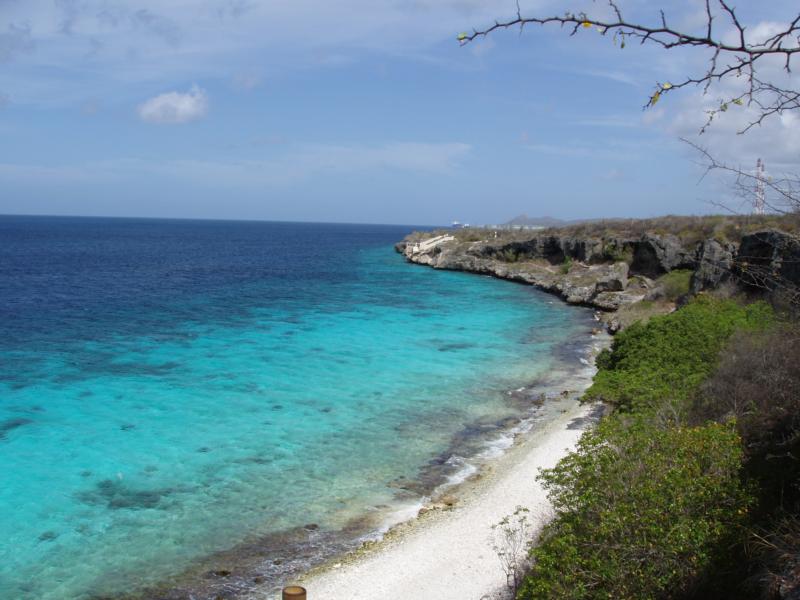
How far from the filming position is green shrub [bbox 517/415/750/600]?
29.3ft

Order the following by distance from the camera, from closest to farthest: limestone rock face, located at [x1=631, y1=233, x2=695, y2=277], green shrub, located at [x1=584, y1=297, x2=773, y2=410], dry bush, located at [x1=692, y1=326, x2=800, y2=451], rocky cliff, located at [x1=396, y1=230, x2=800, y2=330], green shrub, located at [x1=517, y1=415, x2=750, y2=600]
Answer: green shrub, located at [x1=517, y1=415, x2=750, y2=600] → dry bush, located at [x1=692, y1=326, x2=800, y2=451] → green shrub, located at [x1=584, y1=297, x2=773, y2=410] → rocky cliff, located at [x1=396, y1=230, x2=800, y2=330] → limestone rock face, located at [x1=631, y1=233, x2=695, y2=277]

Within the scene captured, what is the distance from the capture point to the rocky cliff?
35.9 metres

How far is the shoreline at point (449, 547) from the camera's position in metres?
13.1

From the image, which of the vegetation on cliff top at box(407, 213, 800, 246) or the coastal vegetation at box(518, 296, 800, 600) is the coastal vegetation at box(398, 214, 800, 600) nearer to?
the coastal vegetation at box(518, 296, 800, 600)

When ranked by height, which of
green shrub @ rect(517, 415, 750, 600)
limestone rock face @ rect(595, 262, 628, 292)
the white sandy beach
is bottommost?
the white sandy beach

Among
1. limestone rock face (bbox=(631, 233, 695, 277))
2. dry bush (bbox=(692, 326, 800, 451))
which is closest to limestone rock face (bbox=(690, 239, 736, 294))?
limestone rock face (bbox=(631, 233, 695, 277))

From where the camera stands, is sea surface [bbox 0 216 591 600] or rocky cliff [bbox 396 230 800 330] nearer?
sea surface [bbox 0 216 591 600]

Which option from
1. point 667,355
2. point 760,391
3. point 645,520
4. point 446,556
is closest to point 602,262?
point 667,355

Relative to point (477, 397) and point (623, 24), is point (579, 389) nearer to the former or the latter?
point (477, 397)

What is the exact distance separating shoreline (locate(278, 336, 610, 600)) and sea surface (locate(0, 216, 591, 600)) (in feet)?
2.48

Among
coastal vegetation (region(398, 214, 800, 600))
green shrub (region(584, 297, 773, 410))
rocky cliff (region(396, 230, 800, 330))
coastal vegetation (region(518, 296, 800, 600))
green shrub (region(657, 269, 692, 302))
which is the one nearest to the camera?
coastal vegetation (region(518, 296, 800, 600))

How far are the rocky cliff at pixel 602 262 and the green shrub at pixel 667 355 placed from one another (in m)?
3.54

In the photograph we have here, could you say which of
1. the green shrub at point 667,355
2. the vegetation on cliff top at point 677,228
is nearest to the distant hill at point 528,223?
the vegetation on cliff top at point 677,228

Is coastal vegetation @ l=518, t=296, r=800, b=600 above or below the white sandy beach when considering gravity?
above
